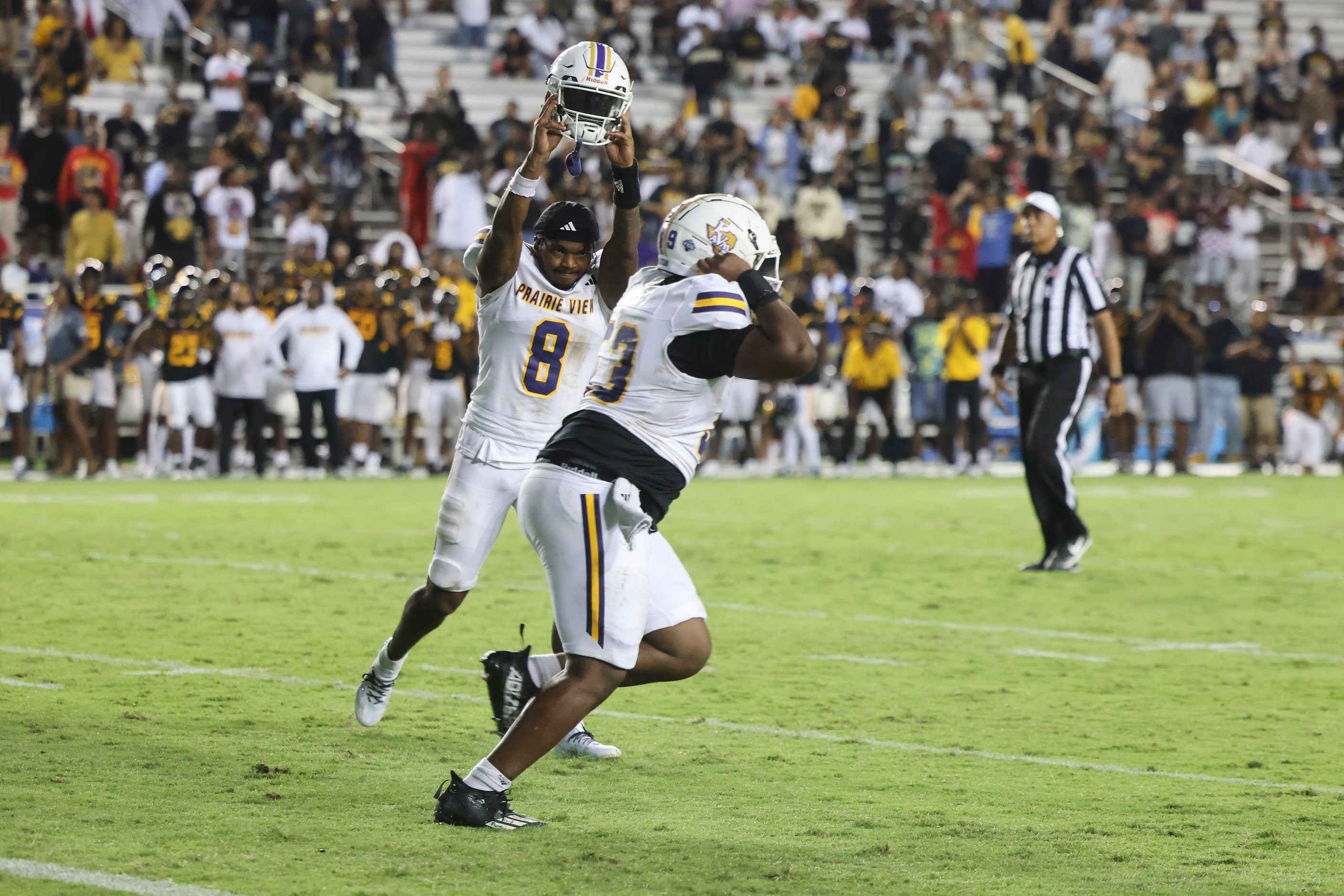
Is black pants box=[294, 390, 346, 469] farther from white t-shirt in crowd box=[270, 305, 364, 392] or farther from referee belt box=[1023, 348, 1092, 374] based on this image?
referee belt box=[1023, 348, 1092, 374]

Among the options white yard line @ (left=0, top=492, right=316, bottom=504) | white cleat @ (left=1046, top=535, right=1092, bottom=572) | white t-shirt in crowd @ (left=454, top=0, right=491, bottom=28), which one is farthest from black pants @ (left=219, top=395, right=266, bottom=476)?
white cleat @ (left=1046, top=535, right=1092, bottom=572)

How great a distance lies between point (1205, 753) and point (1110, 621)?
318 centimetres

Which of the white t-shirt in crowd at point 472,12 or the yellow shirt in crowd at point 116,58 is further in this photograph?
the white t-shirt in crowd at point 472,12

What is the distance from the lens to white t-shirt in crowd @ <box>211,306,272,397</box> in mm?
18172

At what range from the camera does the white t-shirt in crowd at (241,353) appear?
18.2m

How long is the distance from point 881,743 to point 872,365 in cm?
1418

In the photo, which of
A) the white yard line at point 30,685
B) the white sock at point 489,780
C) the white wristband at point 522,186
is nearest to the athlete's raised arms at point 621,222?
the white wristband at point 522,186

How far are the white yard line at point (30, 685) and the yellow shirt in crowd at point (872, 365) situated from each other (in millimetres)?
14148

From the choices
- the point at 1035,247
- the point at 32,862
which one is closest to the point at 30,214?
the point at 1035,247

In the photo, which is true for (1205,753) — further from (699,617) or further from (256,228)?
(256,228)

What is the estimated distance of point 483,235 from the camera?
21.3ft

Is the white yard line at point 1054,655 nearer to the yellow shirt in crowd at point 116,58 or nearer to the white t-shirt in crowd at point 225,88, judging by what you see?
the white t-shirt in crowd at point 225,88

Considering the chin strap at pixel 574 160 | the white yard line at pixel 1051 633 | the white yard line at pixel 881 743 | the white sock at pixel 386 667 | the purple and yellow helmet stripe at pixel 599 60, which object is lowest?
the white yard line at pixel 1051 633

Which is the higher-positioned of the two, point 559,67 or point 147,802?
point 559,67
